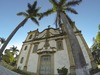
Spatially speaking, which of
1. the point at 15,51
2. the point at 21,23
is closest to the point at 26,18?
the point at 21,23

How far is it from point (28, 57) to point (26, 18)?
7623 mm

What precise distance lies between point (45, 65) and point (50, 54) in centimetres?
212

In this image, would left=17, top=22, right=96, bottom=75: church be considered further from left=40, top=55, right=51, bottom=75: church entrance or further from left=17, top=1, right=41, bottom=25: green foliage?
left=17, top=1, right=41, bottom=25: green foliage

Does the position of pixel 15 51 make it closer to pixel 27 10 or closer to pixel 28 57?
pixel 28 57

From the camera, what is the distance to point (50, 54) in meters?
20.2

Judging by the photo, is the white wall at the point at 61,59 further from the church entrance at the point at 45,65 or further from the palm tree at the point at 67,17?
the palm tree at the point at 67,17

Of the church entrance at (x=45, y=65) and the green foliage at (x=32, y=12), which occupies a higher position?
the green foliage at (x=32, y=12)

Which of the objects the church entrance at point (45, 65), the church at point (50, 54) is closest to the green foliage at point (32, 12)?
the church at point (50, 54)

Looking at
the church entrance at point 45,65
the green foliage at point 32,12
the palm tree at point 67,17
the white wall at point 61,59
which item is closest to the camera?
the palm tree at point 67,17

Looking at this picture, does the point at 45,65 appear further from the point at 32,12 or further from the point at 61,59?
the point at 32,12

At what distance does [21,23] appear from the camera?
62.5 feet

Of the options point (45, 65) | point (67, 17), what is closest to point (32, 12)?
point (67, 17)

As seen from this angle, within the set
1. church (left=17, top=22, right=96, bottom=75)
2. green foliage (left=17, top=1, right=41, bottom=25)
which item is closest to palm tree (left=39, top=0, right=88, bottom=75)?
church (left=17, top=22, right=96, bottom=75)

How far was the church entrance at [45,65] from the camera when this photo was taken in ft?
63.4
